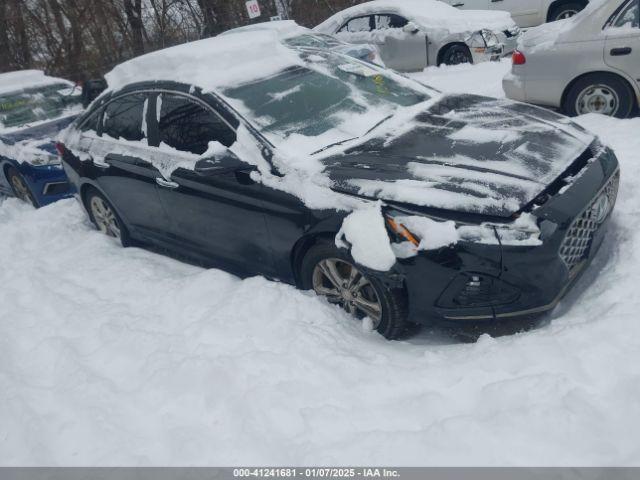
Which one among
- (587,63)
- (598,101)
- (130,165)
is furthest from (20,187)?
(598,101)

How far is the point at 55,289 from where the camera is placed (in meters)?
4.42

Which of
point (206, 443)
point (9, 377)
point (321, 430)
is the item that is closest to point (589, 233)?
point (321, 430)

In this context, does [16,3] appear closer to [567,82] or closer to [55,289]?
[55,289]

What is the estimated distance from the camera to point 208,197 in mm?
3920

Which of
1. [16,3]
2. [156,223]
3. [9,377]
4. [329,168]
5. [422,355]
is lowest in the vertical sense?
[422,355]

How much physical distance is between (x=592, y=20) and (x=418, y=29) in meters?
4.83

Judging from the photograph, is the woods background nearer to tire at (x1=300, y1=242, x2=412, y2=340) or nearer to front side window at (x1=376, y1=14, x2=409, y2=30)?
front side window at (x1=376, y1=14, x2=409, y2=30)

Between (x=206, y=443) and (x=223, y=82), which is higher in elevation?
(x=223, y=82)

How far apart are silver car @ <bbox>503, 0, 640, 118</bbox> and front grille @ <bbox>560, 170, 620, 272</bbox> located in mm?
2950

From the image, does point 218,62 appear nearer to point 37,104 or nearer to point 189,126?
point 189,126

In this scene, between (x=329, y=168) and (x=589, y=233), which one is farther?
(x=329, y=168)

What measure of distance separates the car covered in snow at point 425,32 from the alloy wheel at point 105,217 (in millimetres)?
7062

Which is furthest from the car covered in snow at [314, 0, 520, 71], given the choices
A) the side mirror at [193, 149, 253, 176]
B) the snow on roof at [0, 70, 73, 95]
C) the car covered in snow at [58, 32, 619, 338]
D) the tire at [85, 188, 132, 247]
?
the side mirror at [193, 149, 253, 176]

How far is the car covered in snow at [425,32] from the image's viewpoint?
9703mm
